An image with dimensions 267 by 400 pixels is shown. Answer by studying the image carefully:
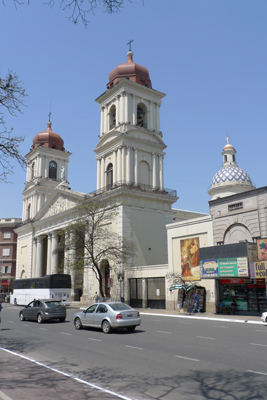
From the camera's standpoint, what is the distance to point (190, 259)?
32375 mm

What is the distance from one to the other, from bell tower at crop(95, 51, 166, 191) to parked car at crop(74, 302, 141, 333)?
24.7 meters

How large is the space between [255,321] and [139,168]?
25950mm

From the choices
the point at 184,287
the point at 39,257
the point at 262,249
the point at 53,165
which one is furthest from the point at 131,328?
the point at 53,165

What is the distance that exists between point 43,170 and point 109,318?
52.8m

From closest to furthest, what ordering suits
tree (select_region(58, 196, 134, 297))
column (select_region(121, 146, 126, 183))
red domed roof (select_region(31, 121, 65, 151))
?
tree (select_region(58, 196, 134, 297)) → column (select_region(121, 146, 126, 183)) → red domed roof (select_region(31, 121, 65, 151))

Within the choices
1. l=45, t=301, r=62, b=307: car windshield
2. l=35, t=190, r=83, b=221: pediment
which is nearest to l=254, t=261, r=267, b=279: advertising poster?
l=45, t=301, r=62, b=307: car windshield

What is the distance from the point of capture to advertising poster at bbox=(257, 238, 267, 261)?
24812 millimetres

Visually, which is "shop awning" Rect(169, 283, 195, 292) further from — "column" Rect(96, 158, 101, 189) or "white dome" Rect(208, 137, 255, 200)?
"white dome" Rect(208, 137, 255, 200)

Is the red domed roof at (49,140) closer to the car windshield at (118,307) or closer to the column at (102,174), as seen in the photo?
the column at (102,174)

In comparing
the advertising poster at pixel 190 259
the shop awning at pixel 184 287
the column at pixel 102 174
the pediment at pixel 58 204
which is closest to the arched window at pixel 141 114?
the column at pixel 102 174

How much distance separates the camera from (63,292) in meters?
39.7

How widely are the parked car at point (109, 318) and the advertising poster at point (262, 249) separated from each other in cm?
1107

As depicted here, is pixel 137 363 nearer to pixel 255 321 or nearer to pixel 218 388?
pixel 218 388

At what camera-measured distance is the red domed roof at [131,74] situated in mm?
47281
